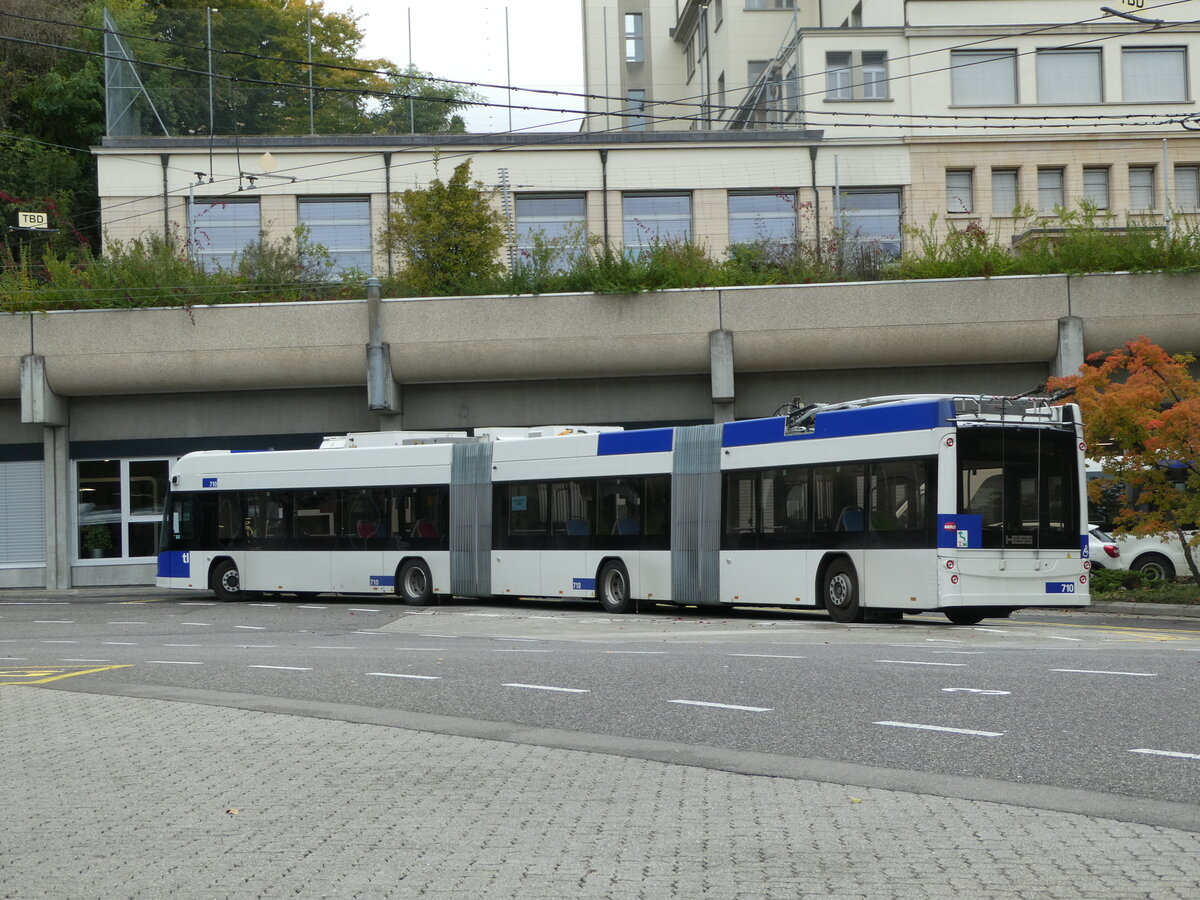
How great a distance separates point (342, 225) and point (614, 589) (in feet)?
66.6

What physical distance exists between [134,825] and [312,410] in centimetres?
2946

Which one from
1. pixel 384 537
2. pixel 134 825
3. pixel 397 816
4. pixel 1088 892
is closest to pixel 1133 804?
pixel 1088 892

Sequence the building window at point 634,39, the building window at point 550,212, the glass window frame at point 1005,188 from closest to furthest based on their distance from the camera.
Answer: the building window at point 550,212
the glass window frame at point 1005,188
the building window at point 634,39

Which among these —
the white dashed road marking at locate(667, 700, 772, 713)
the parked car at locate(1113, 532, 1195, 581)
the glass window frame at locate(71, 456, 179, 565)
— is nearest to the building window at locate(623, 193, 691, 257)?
the glass window frame at locate(71, 456, 179, 565)

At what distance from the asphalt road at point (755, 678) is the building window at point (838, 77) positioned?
2623 cm

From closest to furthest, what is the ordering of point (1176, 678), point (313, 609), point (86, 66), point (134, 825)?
point (134, 825)
point (1176, 678)
point (313, 609)
point (86, 66)

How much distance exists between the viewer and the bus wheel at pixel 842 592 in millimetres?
20141

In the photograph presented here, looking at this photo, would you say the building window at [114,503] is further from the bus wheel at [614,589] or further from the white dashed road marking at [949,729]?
the white dashed road marking at [949,729]

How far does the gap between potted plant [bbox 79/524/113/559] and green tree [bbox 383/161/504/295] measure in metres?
9.73

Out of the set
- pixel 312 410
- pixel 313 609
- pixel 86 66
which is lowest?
pixel 313 609

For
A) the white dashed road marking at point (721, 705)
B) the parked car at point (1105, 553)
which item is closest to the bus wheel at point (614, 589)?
the parked car at point (1105, 553)

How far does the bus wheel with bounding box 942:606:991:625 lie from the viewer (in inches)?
801

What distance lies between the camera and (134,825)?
7355mm

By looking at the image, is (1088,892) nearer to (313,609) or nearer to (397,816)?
(397,816)
